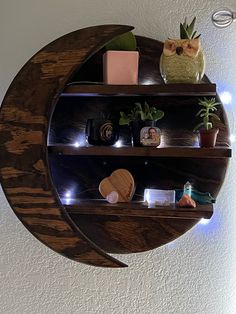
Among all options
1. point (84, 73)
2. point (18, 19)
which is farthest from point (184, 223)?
point (18, 19)

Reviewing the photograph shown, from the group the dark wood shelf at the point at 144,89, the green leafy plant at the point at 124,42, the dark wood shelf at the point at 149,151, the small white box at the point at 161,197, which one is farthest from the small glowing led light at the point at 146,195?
the green leafy plant at the point at 124,42

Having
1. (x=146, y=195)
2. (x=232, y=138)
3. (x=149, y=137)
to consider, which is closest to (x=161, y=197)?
(x=146, y=195)

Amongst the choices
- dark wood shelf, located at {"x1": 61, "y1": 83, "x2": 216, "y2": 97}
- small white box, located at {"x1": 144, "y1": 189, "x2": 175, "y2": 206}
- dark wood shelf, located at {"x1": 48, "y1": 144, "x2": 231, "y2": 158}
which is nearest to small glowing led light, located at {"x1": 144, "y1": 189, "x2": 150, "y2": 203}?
small white box, located at {"x1": 144, "y1": 189, "x2": 175, "y2": 206}

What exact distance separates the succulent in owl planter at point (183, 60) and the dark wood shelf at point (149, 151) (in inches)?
7.3

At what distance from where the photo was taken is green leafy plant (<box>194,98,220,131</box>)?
43.3 inches

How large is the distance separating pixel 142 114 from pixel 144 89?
9 cm

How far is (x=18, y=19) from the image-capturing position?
1.25m

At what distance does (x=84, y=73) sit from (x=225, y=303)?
806 mm

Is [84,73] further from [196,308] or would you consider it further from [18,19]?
[196,308]

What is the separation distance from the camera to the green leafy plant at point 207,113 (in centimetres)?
110

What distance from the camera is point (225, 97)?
1.19m

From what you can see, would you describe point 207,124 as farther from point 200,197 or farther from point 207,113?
point 200,197

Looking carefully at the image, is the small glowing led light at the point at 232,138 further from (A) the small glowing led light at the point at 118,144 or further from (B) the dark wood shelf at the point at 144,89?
(A) the small glowing led light at the point at 118,144

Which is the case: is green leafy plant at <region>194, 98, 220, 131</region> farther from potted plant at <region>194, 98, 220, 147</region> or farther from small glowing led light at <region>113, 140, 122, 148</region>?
small glowing led light at <region>113, 140, 122, 148</region>
